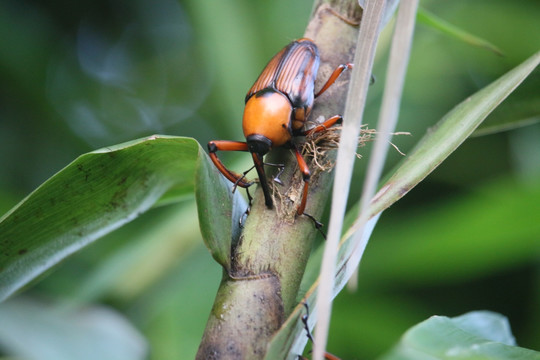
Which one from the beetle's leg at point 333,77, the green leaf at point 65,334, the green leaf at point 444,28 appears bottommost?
the green leaf at point 65,334

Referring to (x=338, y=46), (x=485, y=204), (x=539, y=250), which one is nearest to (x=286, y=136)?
(x=338, y=46)

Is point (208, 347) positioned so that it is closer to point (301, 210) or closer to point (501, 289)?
point (301, 210)

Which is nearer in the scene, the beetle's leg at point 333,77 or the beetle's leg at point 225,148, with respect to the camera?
the beetle's leg at point 333,77

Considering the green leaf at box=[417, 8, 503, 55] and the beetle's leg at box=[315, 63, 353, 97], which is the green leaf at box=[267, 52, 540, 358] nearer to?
the beetle's leg at box=[315, 63, 353, 97]

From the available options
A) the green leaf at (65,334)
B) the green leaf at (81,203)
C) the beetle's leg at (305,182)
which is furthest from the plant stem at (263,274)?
the green leaf at (65,334)

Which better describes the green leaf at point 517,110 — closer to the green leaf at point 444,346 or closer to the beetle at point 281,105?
the beetle at point 281,105

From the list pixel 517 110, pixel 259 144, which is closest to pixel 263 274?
pixel 259 144
